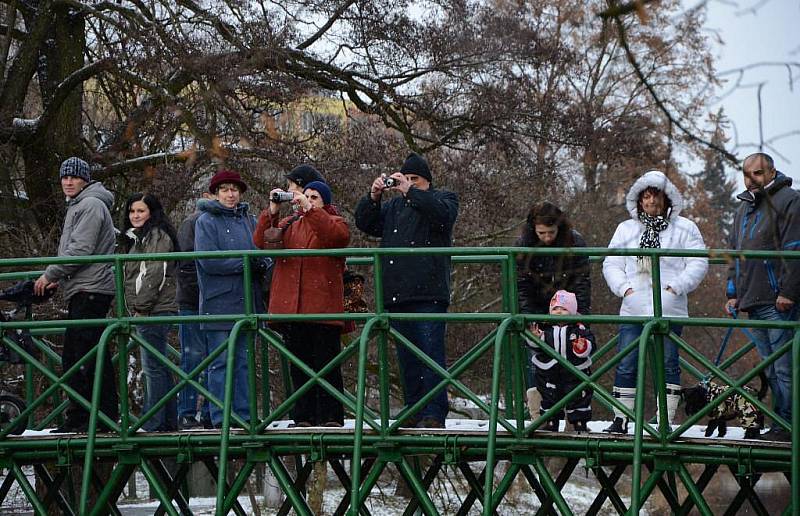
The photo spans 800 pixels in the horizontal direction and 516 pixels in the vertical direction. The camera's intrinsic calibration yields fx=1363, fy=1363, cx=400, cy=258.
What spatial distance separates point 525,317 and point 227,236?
7.41 ft

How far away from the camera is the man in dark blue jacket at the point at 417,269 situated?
8750 mm

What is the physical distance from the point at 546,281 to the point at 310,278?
1593mm

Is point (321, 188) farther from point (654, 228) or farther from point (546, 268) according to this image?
point (654, 228)

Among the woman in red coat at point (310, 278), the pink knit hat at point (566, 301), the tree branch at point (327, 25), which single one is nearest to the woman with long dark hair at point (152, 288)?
the woman in red coat at point (310, 278)

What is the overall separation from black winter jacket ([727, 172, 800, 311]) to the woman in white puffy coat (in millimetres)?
270

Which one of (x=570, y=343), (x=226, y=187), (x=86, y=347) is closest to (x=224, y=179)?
(x=226, y=187)

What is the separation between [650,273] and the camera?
8914 mm

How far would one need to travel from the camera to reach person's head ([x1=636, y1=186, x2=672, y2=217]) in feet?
28.7

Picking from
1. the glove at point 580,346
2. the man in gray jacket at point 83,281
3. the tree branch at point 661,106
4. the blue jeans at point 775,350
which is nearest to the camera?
the tree branch at point 661,106

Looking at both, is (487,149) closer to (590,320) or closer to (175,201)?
(175,201)

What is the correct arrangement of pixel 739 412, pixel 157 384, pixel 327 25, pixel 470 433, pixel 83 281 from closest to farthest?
pixel 739 412 → pixel 470 433 → pixel 83 281 → pixel 157 384 → pixel 327 25

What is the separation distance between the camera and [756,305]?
335 inches

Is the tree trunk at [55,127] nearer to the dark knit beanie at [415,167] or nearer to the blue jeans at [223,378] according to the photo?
the blue jeans at [223,378]

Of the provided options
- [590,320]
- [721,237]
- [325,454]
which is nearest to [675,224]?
[590,320]
